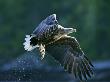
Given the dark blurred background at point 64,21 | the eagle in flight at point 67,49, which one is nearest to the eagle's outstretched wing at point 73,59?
the eagle in flight at point 67,49

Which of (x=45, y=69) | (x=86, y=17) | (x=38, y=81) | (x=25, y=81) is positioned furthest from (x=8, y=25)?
(x=25, y=81)

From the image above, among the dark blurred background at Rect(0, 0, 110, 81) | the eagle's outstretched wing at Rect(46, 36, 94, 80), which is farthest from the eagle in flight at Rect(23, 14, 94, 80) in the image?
the dark blurred background at Rect(0, 0, 110, 81)

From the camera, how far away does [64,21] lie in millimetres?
41000

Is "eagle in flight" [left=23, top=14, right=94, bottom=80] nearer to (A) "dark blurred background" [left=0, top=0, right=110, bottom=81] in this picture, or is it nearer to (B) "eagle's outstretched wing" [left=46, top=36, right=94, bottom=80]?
(B) "eagle's outstretched wing" [left=46, top=36, right=94, bottom=80]

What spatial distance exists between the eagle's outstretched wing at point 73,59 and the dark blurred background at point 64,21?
68.2 feet

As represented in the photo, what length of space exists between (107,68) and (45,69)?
302cm

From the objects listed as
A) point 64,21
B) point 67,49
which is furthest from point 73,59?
point 64,21

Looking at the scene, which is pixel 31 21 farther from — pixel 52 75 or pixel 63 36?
pixel 63 36

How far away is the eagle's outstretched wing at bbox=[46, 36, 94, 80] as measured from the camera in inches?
659

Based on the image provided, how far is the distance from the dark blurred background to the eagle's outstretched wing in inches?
819

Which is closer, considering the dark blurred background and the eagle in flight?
the eagle in flight

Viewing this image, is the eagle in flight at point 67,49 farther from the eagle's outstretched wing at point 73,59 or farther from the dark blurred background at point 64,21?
the dark blurred background at point 64,21

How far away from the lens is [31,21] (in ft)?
142

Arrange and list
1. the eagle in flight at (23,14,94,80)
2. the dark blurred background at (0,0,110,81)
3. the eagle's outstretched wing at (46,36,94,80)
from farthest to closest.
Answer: the dark blurred background at (0,0,110,81) → the eagle's outstretched wing at (46,36,94,80) → the eagle in flight at (23,14,94,80)
